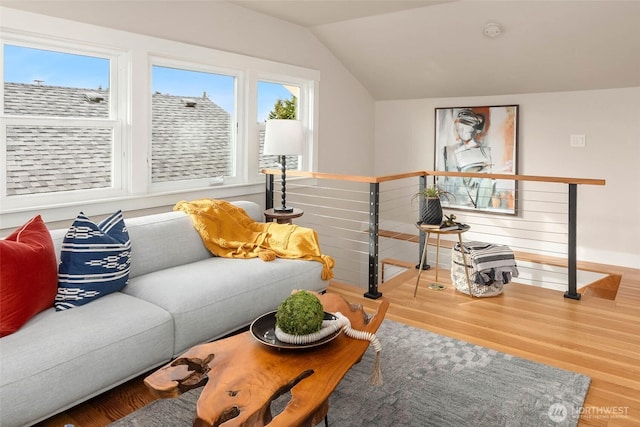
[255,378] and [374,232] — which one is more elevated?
[374,232]

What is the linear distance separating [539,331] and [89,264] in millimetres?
2693

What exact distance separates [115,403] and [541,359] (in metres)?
2.24

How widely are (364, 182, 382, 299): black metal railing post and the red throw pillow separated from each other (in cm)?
213

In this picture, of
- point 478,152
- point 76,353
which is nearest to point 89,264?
point 76,353

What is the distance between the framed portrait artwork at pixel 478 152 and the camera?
5137 millimetres

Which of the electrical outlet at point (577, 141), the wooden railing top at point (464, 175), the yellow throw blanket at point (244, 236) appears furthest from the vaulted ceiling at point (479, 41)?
the yellow throw blanket at point (244, 236)

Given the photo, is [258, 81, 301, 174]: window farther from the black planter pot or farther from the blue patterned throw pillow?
the blue patterned throw pillow

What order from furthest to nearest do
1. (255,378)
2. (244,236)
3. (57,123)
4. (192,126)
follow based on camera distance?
(192,126) < (244,236) < (57,123) < (255,378)

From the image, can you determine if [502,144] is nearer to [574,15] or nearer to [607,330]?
[574,15]

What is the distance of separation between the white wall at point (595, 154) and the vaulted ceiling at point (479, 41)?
14 cm

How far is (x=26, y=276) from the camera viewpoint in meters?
2.10

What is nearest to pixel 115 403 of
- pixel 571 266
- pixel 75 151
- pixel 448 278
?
pixel 75 151

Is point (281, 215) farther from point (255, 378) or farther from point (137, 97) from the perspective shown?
point (255, 378)

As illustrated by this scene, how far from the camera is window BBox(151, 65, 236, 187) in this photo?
3.82m
